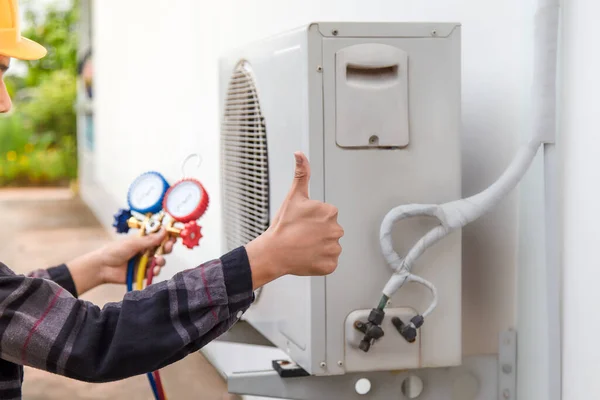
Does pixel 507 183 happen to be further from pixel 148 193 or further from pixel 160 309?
pixel 148 193

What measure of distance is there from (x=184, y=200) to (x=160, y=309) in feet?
1.53

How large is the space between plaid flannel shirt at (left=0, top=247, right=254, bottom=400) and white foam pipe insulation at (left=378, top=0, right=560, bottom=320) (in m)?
0.24

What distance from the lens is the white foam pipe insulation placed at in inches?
40.8

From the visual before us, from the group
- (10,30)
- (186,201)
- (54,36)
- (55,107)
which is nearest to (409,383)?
(186,201)

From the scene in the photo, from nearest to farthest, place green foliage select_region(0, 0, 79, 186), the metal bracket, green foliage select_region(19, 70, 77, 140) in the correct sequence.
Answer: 1. the metal bracket
2. green foliage select_region(0, 0, 79, 186)
3. green foliage select_region(19, 70, 77, 140)

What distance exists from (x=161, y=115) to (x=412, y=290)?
2.55 m

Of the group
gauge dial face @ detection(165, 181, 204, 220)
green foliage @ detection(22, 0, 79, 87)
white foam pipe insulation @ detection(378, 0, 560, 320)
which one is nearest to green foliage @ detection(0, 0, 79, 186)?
green foliage @ detection(22, 0, 79, 87)

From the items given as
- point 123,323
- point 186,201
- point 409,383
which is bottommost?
point 409,383

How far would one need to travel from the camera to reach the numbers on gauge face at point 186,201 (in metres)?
1.32

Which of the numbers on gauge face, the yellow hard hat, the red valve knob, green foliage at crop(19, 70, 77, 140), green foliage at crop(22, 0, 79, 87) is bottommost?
the red valve knob

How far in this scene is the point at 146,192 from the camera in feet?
4.65

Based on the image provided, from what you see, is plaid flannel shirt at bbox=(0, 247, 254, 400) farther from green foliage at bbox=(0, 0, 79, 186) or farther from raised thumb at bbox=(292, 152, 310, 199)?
green foliage at bbox=(0, 0, 79, 186)

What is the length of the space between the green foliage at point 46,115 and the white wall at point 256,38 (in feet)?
11.8

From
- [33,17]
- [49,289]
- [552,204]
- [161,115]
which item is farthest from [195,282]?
[33,17]
